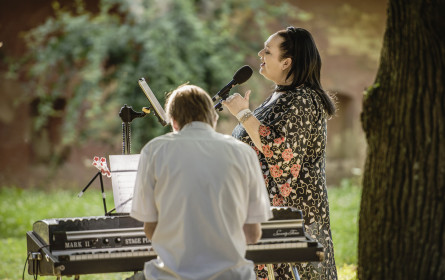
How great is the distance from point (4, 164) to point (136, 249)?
35.2 ft

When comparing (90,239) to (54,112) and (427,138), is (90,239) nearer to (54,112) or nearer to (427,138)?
(427,138)

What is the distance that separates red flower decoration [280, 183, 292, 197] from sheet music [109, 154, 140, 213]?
1.03 meters

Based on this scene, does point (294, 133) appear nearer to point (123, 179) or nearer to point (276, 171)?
point (276, 171)

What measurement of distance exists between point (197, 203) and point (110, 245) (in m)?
0.84

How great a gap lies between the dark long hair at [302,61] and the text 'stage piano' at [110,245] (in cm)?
107

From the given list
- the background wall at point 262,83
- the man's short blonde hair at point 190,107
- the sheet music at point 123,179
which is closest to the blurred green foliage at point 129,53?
the background wall at point 262,83

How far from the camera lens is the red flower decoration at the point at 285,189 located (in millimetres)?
4238

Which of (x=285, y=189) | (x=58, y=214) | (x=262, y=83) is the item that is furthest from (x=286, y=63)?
(x=262, y=83)

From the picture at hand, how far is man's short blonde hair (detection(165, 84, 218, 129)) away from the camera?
2965 mm

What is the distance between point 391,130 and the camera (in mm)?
3107

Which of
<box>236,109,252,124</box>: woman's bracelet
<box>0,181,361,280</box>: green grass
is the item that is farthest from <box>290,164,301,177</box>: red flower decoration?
<box>0,181,361,280</box>: green grass

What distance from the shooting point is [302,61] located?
4406mm

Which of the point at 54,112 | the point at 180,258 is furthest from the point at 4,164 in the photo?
the point at 180,258

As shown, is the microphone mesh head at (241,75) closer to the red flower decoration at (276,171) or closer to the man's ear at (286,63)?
the man's ear at (286,63)
